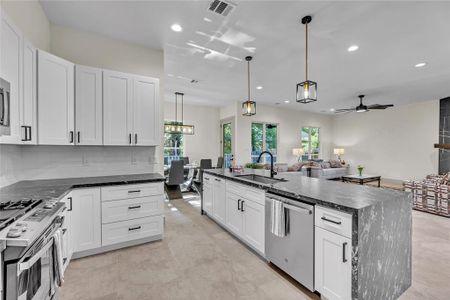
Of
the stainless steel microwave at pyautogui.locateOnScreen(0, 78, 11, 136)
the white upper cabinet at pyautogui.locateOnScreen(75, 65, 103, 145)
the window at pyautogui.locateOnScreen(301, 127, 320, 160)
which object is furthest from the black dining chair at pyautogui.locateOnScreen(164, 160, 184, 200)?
the window at pyautogui.locateOnScreen(301, 127, 320, 160)

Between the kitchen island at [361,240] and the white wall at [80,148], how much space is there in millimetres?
2405

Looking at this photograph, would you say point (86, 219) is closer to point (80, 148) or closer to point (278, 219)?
point (80, 148)

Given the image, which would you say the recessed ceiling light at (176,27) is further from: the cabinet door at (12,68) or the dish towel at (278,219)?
the dish towel at (278,219)

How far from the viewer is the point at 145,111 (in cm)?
313

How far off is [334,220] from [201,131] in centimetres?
680

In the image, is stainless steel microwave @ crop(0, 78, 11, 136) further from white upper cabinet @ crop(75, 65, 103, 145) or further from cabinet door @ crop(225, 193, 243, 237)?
cabinet door @ crop(225, 193, 243, 237)

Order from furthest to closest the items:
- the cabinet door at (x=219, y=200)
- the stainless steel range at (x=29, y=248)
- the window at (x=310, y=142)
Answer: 1. the window at (x=310, y=142)
2. the cabinet door at (x=219, y=200)
3. the stainless steel range at (x=29, y=248)

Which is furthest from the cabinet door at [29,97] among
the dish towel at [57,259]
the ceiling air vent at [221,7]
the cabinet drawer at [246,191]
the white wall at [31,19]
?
the cabinet drawer at [246,191]

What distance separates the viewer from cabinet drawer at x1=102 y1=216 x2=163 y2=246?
2611 millimetres

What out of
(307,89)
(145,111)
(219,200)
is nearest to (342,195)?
(307,89)

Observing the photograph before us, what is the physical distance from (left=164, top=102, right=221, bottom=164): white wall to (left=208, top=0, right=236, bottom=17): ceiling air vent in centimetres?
519

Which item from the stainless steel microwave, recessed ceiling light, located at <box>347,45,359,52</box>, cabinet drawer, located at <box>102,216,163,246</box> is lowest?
cabinet drawer, located at <box>102,216,163,246</box>

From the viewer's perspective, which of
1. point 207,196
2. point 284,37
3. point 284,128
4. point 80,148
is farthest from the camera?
point 284,128

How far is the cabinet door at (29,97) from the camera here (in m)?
2.04
